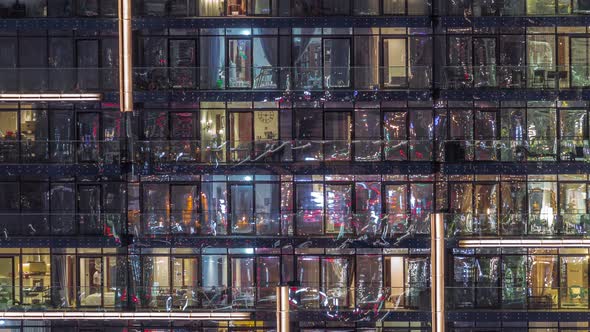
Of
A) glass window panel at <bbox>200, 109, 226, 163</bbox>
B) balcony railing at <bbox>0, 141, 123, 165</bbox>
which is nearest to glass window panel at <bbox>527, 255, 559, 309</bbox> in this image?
glass window panel at <bbox>200, 109, 226, 163</bbox>

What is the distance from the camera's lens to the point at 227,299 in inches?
1363

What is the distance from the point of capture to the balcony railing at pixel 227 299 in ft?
113

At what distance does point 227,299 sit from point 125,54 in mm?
7704

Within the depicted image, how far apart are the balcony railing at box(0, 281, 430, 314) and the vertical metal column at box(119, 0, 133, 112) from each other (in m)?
5.50

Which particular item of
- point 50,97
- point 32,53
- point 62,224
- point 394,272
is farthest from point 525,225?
point 32,53

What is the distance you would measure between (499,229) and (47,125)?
14384mm

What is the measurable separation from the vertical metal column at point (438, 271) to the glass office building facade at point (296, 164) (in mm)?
998

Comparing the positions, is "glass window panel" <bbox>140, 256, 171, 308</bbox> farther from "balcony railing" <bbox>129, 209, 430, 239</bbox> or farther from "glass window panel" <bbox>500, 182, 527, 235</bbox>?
"glass window panel" <bbox>500, 182, 527, 235</bbox>

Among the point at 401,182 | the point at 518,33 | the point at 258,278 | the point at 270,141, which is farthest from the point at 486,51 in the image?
the point at 258,278

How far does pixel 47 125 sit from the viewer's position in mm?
37500

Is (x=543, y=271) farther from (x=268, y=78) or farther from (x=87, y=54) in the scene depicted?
(x=87, y=54)

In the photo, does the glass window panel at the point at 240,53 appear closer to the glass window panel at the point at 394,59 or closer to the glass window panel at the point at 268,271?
the glass window panel at the point at 394,59

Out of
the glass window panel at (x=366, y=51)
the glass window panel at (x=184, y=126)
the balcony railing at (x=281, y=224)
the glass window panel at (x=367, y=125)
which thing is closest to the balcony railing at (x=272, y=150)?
the glass window panel at (x=367, y=125)

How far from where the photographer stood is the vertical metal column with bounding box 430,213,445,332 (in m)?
33.0
